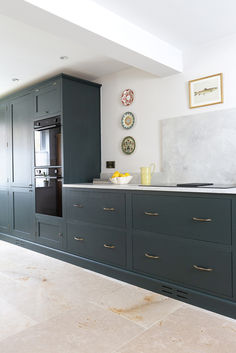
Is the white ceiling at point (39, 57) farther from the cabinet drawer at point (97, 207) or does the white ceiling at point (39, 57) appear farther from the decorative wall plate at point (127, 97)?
the cabinet drawer at point (97, 207)

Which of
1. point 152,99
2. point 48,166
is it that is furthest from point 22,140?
point 152,99

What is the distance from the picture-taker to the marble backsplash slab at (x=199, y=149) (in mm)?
2709

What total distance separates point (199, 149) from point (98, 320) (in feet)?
5.86

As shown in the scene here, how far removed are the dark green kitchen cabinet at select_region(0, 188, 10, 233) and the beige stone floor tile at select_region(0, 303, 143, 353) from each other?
266 cm

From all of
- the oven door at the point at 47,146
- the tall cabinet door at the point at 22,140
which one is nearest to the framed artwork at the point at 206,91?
the oven door at the point at 47,146

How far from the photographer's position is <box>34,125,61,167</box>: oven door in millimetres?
3597

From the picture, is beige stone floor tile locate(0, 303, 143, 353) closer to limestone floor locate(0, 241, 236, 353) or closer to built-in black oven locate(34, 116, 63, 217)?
limestone floor locate(0, 241, 236, 353)

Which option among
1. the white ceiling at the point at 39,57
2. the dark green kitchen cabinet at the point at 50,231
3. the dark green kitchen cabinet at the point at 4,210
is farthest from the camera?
the dark green kitchen cabinet at the point at 4,210

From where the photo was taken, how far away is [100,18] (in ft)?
7.42

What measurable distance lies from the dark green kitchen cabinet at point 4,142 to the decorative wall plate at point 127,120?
190cm

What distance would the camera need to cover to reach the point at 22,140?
4180 millimetres

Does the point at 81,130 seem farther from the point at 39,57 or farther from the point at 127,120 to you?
the point at 39,57

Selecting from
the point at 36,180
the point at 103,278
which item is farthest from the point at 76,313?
the point at 36,180

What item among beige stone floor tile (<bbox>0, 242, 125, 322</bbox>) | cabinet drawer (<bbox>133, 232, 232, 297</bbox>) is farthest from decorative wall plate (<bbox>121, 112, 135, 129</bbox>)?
beige stone floor tile (<bbox>0, 242, 125, 322</bbox>)
